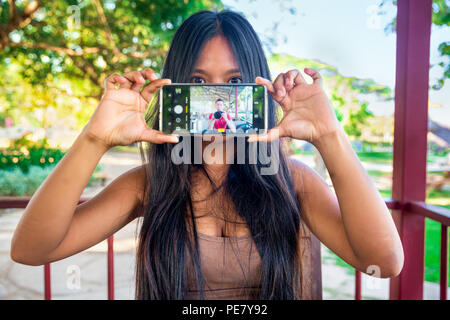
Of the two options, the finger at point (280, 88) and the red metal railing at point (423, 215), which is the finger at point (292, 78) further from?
the red metal railing at point (423, 215)

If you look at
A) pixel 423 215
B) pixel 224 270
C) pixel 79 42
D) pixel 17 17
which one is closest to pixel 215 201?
pixel 224 270

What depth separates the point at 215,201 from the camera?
957 mm

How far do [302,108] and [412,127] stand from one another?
0.83m

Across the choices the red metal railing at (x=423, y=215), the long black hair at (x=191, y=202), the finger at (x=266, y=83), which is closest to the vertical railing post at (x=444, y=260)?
the red metal railing at (x=423, y=215)

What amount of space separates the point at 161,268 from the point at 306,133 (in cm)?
50

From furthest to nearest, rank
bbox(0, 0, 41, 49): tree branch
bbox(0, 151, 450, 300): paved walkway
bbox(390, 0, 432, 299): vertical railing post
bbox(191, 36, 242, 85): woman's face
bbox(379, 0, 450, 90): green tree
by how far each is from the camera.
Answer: bbox(0, 0, 41, 49): tree branch
bbox(0, 151, 450, 300): paved walkway
bbox(379, 0, 450, 90): green tree
bbox(390, 0, 432, 299): vertical railing post
bbox(191, 36, 242, 85): woman's face

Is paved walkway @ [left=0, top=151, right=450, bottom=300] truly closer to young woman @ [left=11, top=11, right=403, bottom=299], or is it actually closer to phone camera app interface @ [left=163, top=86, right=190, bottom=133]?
young woman @ [left=11, top=11, right=403, bottom=299]

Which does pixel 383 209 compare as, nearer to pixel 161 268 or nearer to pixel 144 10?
pixel 161 268

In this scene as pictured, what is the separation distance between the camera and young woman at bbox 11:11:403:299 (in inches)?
28.2

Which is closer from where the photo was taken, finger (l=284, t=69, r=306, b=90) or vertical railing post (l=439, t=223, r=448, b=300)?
finger (l=284, t=69, r=306, b=90)

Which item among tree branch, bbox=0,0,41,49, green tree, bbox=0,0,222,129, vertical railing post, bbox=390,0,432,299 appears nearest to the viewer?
Result: vertical railing post, bbox=390,0,432,299

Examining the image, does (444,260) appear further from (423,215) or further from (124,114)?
(124,114)

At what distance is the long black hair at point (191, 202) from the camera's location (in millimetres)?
847

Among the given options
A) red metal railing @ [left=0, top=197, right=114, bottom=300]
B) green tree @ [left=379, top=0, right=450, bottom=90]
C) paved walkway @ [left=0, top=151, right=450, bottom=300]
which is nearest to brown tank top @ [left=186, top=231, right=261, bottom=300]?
red metal railing @ [left=0, top=197, right=114, bottom=300]
